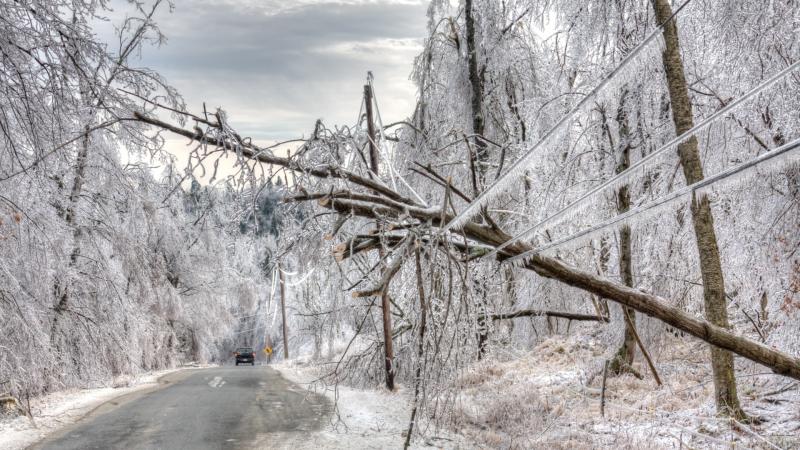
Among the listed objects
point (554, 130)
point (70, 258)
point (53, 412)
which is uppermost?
point (70, 258)

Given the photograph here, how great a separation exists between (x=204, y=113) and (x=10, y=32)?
59.0 inches

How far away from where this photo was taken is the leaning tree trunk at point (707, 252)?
229 inches

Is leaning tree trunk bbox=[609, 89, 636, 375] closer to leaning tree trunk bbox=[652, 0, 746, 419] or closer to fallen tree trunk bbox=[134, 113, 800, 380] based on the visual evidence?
leaning tree trunk bbox=[652, 0, 746, 419]

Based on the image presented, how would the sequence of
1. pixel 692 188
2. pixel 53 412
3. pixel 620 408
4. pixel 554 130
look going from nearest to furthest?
pixel 692 188 < pixel 554 130 < pixel 620 408 < pixel 53 412

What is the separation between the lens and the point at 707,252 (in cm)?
591

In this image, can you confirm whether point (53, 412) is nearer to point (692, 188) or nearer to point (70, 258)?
point (70, 258)

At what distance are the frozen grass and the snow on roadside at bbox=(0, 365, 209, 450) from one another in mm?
5492

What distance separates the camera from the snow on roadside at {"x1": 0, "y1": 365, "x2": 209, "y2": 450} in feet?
25.0

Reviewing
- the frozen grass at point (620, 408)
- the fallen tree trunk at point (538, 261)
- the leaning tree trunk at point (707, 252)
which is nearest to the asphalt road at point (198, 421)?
the frozen grass at point (620, 408)

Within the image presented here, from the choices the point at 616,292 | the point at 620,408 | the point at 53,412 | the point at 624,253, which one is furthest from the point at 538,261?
the point at 53,412

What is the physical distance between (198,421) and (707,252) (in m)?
6.92

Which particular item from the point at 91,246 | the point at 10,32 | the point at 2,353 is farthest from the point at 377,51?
the point at 91,246

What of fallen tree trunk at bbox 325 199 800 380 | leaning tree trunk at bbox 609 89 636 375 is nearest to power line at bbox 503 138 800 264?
fallen tree trunk at bbox 325 199 800 380

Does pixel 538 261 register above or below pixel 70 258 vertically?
below
